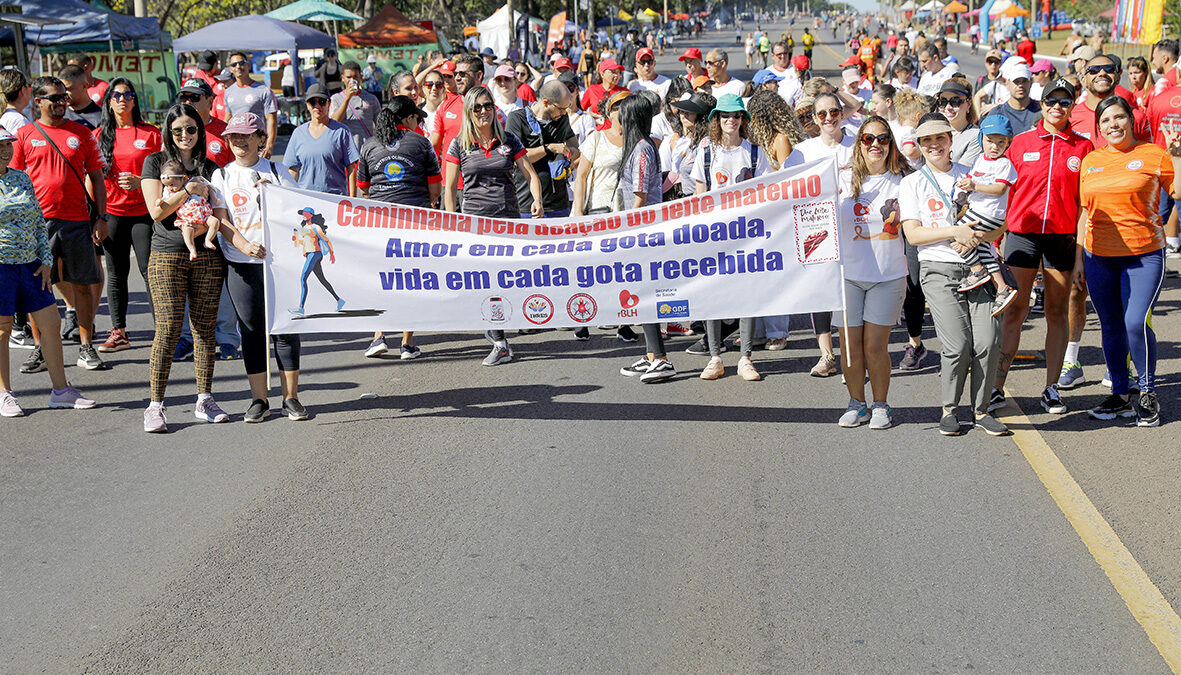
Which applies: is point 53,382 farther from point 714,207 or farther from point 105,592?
point 714,207

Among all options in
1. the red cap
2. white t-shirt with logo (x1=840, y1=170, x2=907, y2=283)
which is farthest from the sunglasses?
the red cap

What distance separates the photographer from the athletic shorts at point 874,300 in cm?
694

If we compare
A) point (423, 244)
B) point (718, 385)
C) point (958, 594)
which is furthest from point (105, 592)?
point (718, 385)

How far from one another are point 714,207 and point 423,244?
68.6 inches

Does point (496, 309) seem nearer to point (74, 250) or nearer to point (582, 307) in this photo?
point (582, 307)

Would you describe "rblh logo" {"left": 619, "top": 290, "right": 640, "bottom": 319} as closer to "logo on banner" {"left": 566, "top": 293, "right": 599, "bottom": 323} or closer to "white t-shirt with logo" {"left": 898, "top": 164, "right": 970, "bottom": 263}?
"logo on banner" {"left": 566, "top": 293, "right": 599, "bottom": 323}

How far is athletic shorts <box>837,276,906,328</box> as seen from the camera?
6.94 metres

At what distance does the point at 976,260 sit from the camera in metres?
6.70

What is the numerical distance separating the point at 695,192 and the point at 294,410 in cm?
321

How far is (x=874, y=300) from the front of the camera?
6961 mm

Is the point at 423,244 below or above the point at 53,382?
above

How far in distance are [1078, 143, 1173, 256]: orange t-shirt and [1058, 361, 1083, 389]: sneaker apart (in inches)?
48.3

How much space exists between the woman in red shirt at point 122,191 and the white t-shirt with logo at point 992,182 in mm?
5901

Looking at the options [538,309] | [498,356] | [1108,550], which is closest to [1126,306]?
Result: [1108,550]
